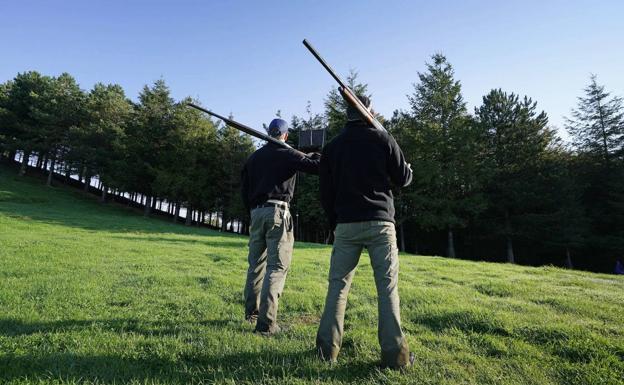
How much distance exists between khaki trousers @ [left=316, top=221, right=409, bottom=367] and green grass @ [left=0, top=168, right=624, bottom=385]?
213mm

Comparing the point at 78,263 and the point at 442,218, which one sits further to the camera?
the point at 442,218

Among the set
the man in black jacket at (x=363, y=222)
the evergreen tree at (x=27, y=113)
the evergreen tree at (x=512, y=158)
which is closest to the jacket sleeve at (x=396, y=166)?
the man in black jacket at (x=363, y=222)

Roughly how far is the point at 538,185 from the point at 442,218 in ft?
35.0

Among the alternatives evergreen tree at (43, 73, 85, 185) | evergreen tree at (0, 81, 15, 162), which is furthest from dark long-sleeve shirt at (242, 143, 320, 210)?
evergreen tree at (0, 81, 15, 162)

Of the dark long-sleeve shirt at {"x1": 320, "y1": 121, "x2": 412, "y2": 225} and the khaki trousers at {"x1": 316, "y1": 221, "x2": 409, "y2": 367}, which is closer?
the khaki trousers at {"x1": 316, "y1": 221, "x2": 409, "y2": 367}

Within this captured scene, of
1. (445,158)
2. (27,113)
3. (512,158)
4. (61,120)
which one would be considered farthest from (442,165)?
(27,113)

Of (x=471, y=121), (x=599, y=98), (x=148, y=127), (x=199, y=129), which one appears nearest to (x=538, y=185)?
(x=471, y=121)

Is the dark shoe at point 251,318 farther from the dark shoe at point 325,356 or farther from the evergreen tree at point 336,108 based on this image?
the evergreen tree at point 336,108

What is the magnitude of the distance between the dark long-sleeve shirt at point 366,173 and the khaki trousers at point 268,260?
1241mm

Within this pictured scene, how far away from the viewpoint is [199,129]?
45.7m

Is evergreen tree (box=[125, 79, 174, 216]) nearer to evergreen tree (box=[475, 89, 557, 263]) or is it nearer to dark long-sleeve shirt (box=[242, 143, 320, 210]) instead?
evergreen tree (box=[475, 89, 557, 263])

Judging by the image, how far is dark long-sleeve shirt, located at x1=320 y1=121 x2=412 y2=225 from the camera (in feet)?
13.6

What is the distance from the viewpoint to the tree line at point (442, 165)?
36.1m

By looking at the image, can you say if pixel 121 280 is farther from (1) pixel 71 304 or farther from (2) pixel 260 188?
(2) pixel 260 188
